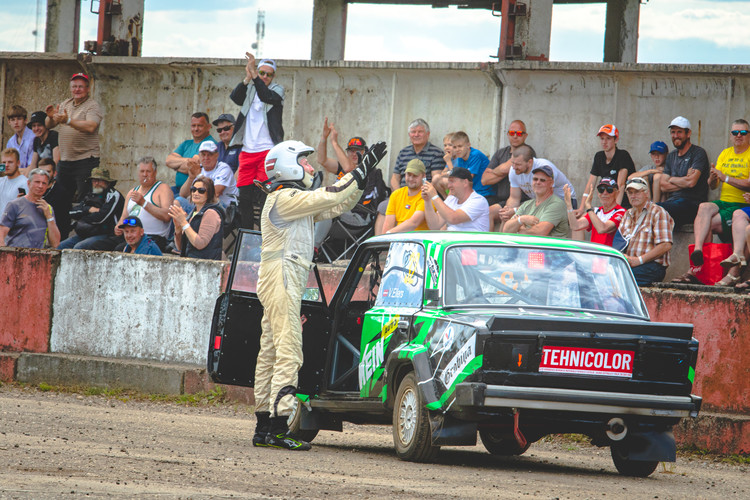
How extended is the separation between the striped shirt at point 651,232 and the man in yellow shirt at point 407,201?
2.64m

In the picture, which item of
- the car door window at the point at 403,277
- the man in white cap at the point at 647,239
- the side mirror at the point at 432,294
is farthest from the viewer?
the man in white cap at the point at 647,239

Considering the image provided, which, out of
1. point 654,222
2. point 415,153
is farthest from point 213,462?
point 415,153

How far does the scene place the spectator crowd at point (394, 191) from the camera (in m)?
11.9

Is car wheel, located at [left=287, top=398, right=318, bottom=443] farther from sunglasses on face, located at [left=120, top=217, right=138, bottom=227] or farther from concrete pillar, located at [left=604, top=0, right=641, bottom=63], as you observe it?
concrete pillar, located at [left=604, top=0, right=641, bottom=63]

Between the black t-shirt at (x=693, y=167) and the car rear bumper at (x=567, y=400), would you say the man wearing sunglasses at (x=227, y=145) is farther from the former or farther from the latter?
the car rear bumper at (x=567, y=400)

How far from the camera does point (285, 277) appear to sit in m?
8.78

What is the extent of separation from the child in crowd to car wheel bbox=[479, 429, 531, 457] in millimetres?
4690

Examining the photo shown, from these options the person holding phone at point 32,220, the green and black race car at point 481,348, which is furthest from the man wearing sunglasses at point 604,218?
the person holding phone at point 32,220

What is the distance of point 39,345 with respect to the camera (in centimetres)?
1418

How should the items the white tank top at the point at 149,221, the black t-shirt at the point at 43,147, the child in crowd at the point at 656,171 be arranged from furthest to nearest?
1. the black t-shirt at the point at 43,147
2. the white tank top at the point at 149,221
3. the child in crowd at the point at 656,171

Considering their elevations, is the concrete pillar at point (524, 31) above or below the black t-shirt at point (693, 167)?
above

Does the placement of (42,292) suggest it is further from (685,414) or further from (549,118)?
(685,414)

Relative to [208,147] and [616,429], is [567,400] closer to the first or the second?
[616,429]

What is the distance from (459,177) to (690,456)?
12.4 ft
